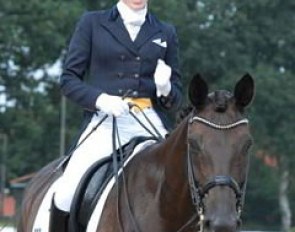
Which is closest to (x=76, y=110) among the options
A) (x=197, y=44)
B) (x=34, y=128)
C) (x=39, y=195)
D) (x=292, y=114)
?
(x=34, y=128)

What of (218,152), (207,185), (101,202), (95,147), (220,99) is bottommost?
(101,202)

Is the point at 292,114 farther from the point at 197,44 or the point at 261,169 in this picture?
the point at 261,169

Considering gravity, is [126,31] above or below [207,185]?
above

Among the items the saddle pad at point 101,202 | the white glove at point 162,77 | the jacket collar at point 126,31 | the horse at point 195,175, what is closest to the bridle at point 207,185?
the horse at point 195,175

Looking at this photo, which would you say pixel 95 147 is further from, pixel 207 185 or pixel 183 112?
pixel 207 185

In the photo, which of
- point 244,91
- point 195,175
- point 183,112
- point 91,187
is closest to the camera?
point 195,175

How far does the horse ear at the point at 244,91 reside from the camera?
629cm

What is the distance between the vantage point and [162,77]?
727 cm

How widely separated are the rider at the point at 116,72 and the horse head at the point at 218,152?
1.34 m

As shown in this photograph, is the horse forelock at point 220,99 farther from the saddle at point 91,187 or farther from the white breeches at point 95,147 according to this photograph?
the white breeches at point 95,147

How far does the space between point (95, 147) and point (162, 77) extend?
79 centimetres

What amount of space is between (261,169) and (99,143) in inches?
2314

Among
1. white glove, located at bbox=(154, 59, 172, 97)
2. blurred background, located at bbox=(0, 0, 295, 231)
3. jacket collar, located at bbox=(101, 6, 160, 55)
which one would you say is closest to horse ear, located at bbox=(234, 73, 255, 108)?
white glove, located at bbox=(154, 59, 172, 97)

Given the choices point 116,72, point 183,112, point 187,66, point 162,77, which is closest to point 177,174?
point 183,112
